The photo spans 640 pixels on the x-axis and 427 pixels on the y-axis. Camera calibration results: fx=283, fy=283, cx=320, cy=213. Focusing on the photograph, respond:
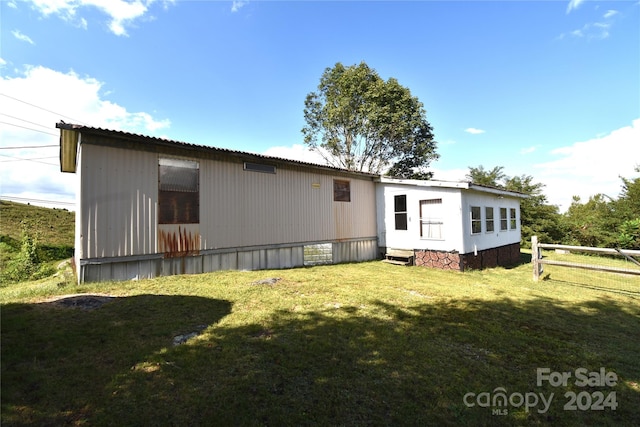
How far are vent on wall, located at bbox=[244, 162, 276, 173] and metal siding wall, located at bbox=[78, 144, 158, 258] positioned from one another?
272 cm

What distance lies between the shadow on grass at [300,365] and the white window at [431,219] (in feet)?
20.5

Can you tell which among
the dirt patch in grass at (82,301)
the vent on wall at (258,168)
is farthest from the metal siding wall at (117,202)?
the vent on wall at (258,168)

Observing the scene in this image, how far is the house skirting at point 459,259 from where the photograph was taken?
1104 cm

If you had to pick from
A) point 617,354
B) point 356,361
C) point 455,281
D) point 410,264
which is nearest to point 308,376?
point 356,361

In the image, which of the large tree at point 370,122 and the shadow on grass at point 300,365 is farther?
the large tree at point 370,122

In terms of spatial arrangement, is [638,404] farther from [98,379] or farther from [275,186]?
[275,186]

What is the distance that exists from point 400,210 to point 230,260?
25.4 feet

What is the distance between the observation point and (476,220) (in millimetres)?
12078

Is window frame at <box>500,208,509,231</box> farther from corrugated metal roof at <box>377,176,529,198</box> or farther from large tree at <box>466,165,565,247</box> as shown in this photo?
large tree at <box>466,165,565,247</box>

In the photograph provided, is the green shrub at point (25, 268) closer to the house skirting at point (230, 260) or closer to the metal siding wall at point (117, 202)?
the house skirting at point (230, 260)

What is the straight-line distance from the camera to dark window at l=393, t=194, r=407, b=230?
1268 centimetres

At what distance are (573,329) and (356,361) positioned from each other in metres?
4.45


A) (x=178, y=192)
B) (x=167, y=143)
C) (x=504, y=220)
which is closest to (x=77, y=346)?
(x=178, y=192)

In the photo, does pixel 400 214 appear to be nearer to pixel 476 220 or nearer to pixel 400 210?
pixel 400 210
